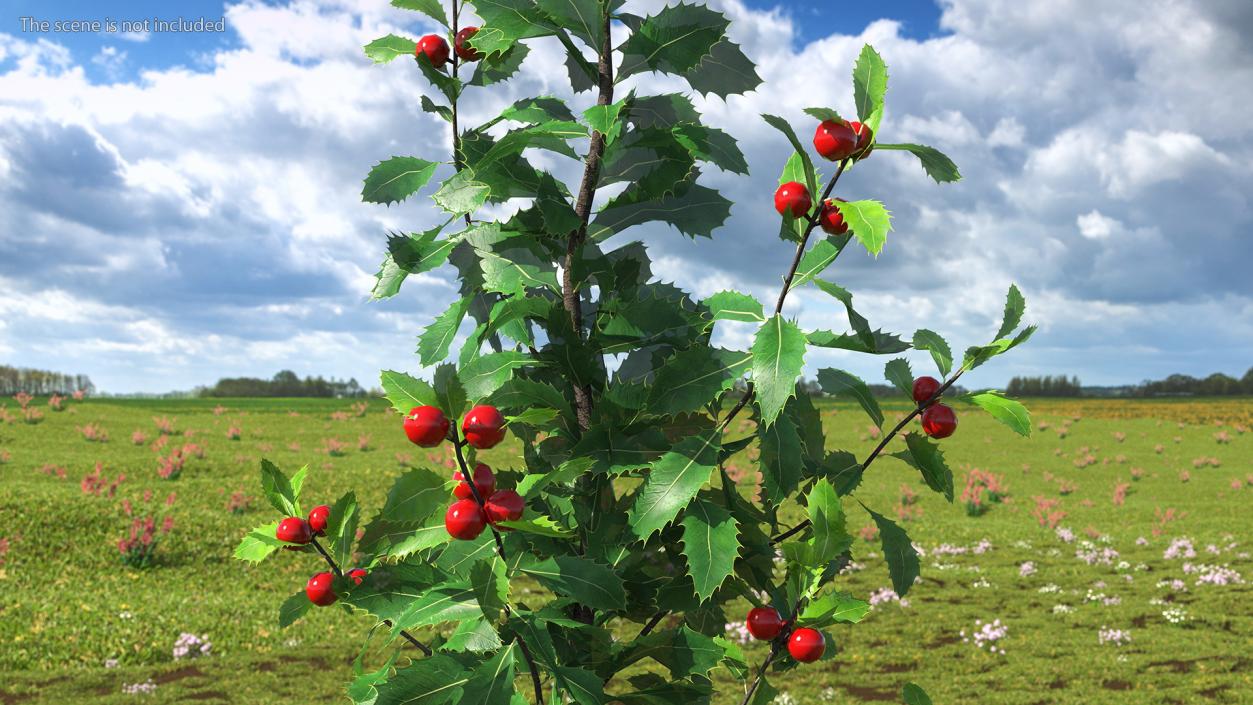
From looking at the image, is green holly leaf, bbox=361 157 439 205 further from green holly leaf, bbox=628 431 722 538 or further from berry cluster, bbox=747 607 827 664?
berry cluster, bbox=747 607 827 664

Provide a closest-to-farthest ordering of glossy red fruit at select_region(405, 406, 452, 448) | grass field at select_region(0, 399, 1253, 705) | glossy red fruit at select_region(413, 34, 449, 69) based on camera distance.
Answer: glossy red fruit at select_region(405, 406, 452, 448), glossy red fruit at select_region(413, 34, 449, 69), grass field at select_region(0, 399, 1253, 705)

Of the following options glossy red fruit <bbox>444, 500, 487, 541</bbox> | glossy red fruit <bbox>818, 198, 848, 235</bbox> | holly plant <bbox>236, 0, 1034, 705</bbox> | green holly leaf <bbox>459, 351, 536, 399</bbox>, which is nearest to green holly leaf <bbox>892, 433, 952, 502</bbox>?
holly plant <bbox>236, 0, 1034, 705</bbox>

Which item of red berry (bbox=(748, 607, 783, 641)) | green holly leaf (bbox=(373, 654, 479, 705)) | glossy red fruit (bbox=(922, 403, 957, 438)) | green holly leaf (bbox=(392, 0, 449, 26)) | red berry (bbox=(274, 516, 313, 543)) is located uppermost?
green holly leaf (bbox=(392, 0, 449, 26))

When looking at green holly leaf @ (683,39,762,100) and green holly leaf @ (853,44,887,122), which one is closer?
green holly leaf @ (853,44,887,122)

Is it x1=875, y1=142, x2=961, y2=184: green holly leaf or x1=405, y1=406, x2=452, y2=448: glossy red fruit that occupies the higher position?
x1=875, y1=142, x2=961, y2=184: green holly leaf

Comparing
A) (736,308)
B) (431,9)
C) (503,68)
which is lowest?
(736,308)

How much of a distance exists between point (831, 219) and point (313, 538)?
1.64 metres

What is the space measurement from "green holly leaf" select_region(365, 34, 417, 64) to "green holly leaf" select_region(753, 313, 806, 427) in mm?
1602

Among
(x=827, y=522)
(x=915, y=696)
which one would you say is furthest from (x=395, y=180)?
(x=915, y=696)

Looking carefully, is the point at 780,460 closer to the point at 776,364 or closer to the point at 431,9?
the point at 776,364

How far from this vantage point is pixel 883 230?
68.9 inches

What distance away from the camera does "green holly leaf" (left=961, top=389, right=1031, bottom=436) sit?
2080mm

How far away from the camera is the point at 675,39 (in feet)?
7.28

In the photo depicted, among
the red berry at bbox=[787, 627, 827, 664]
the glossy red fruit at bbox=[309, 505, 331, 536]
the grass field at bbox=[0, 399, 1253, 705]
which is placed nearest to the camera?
the red berry at bbox=[787, 627, 827, 664]
